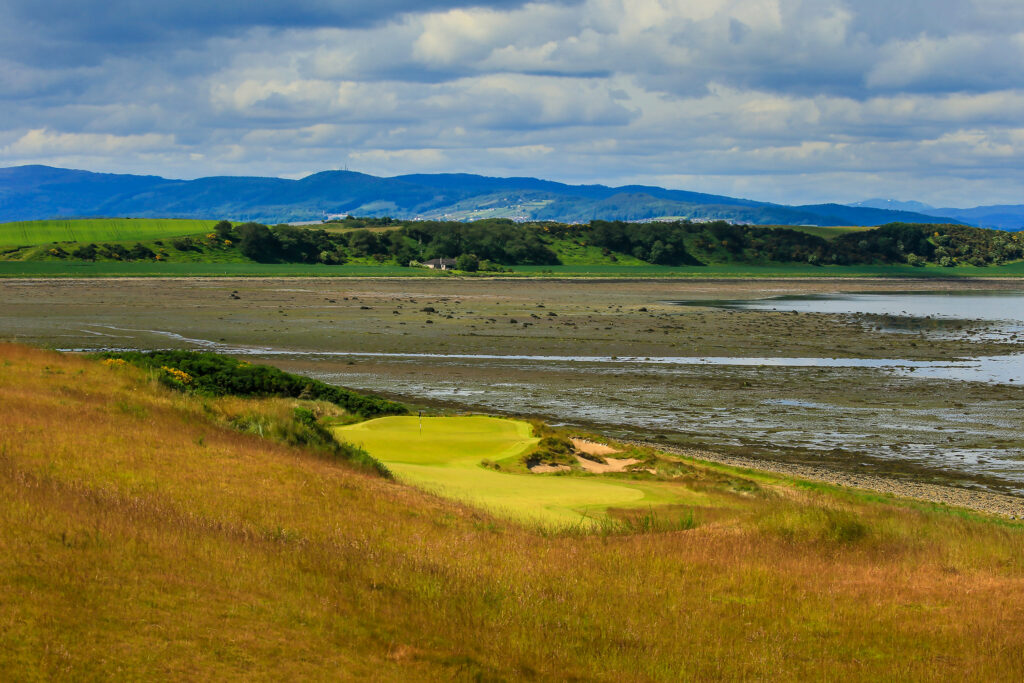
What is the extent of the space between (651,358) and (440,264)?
325 feet

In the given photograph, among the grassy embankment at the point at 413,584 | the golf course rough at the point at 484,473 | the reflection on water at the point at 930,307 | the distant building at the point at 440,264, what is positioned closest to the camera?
the grassy embankment at the point at 413,584

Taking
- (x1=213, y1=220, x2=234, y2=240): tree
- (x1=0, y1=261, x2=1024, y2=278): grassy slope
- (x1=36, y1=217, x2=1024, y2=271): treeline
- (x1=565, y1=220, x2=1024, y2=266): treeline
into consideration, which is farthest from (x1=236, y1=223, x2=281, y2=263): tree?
(x1=565, y1=220, x2=1024, y2=266): treeline

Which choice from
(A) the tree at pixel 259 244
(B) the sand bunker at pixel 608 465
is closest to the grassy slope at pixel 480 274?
(A) the tree at pixel 259 244

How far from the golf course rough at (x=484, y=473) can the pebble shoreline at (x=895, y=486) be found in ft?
14.1

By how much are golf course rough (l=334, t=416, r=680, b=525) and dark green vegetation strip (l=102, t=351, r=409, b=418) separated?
1.56 meters

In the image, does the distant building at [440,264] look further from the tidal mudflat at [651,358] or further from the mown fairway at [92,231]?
the tidal mudflat at [651,358]

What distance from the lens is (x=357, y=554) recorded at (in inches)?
329

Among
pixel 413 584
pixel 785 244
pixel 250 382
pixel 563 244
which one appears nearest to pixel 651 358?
pixel 250 382

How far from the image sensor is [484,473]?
1563 centimetres

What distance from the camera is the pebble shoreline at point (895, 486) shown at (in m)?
16.8

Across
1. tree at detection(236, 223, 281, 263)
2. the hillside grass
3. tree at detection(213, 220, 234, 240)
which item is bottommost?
the hillside grass

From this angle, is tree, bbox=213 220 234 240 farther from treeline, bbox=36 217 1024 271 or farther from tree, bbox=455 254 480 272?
tree, bbox=455 254 480 272

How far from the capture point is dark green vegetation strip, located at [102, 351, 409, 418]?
2139cm

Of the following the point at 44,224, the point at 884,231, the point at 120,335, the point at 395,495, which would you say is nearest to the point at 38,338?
the point at 120,335
